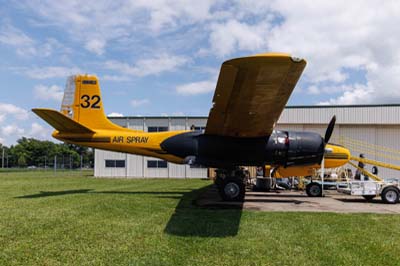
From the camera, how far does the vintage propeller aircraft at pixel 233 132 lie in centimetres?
666

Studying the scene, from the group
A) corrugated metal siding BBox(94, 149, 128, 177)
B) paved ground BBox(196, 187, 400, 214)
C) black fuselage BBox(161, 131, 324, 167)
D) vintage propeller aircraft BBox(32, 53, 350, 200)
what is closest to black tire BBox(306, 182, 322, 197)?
vintage propeller aircraft BBox(32, 53, 350, 200)

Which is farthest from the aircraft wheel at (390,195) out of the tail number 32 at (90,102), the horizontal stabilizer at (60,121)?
the tail number 32 at (90,102)

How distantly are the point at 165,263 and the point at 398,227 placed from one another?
17.6 feet

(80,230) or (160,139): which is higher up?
(160,139)

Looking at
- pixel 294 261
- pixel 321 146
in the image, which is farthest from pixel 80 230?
pixel 321 146

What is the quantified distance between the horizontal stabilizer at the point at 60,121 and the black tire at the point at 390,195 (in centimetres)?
1118

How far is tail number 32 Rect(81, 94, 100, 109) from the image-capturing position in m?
13.8

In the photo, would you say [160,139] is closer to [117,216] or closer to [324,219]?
[117,216]

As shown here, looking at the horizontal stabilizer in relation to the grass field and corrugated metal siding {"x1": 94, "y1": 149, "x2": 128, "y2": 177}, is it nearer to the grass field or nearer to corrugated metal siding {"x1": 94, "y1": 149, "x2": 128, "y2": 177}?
the grass field

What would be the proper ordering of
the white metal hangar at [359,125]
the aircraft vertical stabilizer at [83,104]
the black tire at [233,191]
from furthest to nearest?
the white metal hangar at [359,125] < the aircraft vertical stabilizer at [83,104] < the black tire at [233,191]

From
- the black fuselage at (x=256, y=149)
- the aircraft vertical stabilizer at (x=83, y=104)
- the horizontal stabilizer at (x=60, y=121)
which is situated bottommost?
the black fuselage at (x=256, y=149)

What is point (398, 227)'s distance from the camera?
7.07 m

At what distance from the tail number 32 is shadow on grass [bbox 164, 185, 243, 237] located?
6484 millimetres

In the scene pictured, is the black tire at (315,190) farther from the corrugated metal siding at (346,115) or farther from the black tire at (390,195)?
the corrugated metal siding at (346,115)
